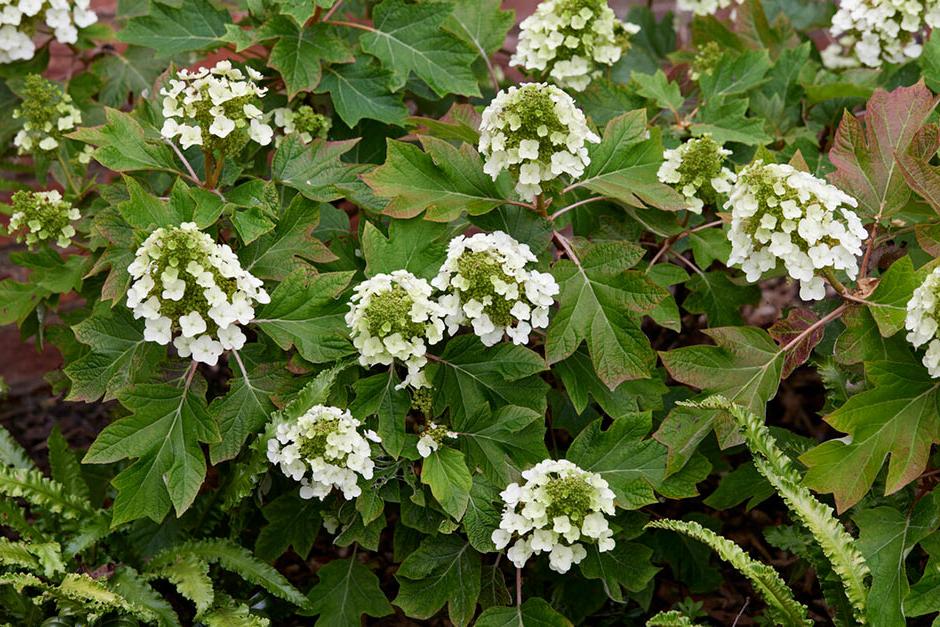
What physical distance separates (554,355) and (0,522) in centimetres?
130

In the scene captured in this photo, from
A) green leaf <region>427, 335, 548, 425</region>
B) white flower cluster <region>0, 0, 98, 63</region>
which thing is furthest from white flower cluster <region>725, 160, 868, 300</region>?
white flower cluster <region>0, 0, 98, 63</region>

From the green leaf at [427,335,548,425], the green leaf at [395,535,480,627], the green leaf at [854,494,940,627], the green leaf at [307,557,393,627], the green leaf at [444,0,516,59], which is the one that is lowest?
the green leaf at [307,557,393,627]

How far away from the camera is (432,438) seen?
2.00 metres

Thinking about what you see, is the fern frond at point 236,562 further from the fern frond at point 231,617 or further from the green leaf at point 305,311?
the green leaf at point 305,311

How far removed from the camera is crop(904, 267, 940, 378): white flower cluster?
5.71 feet

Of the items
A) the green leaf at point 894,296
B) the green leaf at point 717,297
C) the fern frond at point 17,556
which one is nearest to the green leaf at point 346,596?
the fern frond at point 17,556

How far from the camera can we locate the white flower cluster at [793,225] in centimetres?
185

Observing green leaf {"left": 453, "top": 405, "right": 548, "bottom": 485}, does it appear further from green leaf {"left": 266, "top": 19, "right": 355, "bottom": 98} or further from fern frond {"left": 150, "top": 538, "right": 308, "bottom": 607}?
green leaf {"left": 266, "top": 19, "right": 355, "bottom": 98}

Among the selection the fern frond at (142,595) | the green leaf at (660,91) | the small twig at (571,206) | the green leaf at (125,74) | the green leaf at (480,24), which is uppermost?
the green leaf at (480,24)

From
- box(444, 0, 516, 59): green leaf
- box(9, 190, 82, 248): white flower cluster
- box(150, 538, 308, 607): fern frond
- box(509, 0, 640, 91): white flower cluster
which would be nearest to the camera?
box(150, 538, 308, 607): fern frond

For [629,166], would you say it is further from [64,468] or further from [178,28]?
[64,468]

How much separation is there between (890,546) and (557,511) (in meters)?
0.67

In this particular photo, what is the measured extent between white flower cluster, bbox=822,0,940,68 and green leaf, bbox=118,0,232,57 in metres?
1.53

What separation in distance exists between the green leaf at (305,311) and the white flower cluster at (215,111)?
0.31 metres
